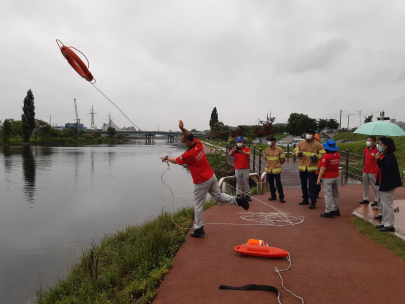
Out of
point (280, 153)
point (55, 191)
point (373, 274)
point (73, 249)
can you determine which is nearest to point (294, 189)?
point (280, 153)

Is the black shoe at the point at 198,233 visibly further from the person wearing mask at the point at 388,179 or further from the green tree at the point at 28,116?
the green tree at the point at 28,116

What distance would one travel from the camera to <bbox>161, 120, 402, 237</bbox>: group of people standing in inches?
208

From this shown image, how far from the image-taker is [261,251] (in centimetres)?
443

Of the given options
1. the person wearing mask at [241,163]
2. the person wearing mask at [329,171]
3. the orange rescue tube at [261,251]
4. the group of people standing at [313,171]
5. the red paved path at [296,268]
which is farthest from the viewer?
the person wearing mask at [241,163]

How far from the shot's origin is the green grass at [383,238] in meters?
4.62

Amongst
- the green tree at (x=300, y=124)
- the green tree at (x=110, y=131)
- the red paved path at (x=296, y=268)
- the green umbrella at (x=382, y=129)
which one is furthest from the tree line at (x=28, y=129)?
the green umbrella at (x=382, y=129)

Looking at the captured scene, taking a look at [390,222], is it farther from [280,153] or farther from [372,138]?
[280,153]

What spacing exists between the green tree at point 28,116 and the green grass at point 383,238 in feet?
237

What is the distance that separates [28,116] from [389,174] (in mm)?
73074

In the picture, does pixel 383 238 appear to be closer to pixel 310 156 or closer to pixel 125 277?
pixel 310 156

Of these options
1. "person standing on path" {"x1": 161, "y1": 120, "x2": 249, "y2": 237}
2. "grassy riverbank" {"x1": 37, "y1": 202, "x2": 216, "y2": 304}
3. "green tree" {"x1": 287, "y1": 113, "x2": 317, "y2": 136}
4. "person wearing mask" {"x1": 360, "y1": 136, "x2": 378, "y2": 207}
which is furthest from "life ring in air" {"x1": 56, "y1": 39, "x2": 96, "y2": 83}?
"green tree" {"x1": 287, "y1": 113, "x2": 317, "y2": 136}

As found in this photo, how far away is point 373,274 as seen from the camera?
12.8ft

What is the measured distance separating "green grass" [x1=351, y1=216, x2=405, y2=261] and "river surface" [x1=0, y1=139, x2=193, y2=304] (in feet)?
15.2

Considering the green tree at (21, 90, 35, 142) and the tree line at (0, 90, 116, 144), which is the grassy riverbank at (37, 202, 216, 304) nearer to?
the green tree at (21, 90, 35, 142)
